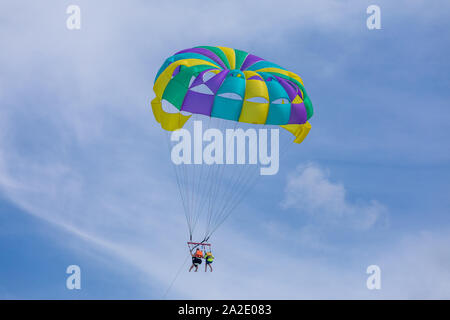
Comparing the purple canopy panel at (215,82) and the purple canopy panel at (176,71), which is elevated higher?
the purple canopy panel at (176,71)

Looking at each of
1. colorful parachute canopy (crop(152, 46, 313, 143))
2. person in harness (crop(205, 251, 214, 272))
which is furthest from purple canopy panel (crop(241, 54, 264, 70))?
person in harness (crop(205, 251, 214, 272))

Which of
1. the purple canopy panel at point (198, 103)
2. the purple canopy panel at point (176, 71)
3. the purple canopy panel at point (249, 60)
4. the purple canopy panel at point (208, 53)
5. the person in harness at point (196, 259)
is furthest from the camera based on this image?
the purple canopy panel at point (249, 60)

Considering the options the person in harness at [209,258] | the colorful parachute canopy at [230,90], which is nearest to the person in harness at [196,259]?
the person in harness at [209,258]

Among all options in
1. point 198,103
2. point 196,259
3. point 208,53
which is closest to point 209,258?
point 196,259

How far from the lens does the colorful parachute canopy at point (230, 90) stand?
1168 inches

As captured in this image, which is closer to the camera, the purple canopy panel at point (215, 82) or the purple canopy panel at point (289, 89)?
the purple canopy panel at point (215, 82)

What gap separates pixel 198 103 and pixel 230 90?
1.42 m

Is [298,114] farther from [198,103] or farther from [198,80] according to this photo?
[198,80]

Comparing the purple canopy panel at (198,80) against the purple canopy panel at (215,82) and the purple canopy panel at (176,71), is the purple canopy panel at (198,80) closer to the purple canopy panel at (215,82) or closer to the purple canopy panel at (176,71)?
the purple canopy panel at (215,82)

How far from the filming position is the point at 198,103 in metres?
30.0
